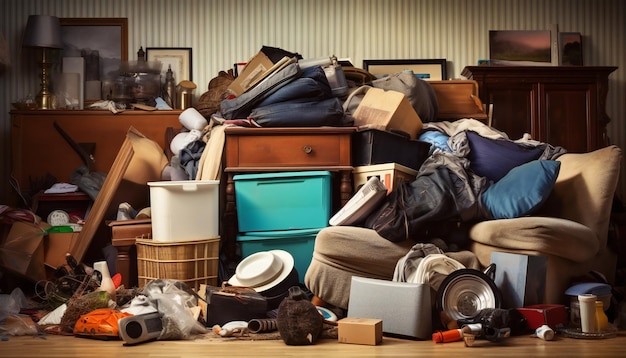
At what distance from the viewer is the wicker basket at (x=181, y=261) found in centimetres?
443

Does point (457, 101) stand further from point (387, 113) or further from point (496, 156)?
point (496, 156)

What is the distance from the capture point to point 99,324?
356cm

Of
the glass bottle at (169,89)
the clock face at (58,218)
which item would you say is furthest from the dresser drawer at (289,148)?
the glass bottle at (169,89)

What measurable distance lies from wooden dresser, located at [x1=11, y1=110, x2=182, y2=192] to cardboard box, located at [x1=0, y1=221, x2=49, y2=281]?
2.92ft

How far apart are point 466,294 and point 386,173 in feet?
3.61

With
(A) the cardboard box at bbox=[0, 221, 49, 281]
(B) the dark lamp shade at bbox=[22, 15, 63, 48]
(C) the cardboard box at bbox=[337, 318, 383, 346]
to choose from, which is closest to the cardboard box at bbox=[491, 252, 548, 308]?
(C) the cardboard box at bbox=[337, 318, 383, 346]

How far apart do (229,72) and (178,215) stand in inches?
85.2

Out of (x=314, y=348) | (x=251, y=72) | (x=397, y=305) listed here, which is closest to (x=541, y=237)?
(x=397, y=305)

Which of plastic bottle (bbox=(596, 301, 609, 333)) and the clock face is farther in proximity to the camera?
the clock face

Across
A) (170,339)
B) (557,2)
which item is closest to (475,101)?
(557,2)

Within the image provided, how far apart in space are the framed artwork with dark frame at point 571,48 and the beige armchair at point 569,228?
8.52 feet

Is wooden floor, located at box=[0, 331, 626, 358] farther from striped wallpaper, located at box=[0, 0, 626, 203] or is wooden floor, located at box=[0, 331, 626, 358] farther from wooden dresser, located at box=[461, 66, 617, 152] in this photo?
striped wallpaper, located at box=[0, 0, 626, 203]

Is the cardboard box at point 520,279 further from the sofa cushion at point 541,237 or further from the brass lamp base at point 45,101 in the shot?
the brass lamp base at point 45,101

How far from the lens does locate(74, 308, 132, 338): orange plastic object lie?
353cm
